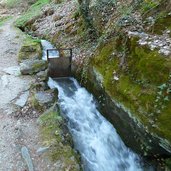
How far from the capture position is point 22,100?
26.7 ft

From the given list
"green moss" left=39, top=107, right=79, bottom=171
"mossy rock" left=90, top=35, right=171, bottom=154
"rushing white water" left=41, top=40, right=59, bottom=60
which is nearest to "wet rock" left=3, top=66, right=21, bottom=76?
"rushing white water" left=41, top=40, right=59, bottom=60

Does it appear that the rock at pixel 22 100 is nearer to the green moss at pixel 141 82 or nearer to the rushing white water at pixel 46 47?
the green moss at pixel 141 82

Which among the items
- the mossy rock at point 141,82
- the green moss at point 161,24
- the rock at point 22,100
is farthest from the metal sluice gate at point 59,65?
the green moss at point 161,24

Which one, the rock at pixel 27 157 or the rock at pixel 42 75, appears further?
the rock at pixel 42 75

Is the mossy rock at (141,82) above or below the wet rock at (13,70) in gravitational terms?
above

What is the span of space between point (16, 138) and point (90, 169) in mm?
1899

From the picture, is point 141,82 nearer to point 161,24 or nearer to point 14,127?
point 161,24

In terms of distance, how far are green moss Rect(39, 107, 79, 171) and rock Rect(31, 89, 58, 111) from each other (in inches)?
18.9

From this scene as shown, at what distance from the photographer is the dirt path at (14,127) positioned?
592 cm

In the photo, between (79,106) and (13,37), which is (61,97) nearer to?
(79,106)

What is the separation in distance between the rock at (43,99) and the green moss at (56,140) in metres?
0.48

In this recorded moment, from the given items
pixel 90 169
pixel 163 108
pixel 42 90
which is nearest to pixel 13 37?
pixel 42 90

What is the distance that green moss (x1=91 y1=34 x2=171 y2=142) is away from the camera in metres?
5.33

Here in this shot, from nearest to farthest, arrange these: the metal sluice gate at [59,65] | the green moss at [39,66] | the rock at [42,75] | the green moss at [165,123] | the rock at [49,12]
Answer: the green moss at [165,123], the rock at [42,75], the metal sluice gate at [59,65], the green moss at [39,66], the rock at [49,12]
